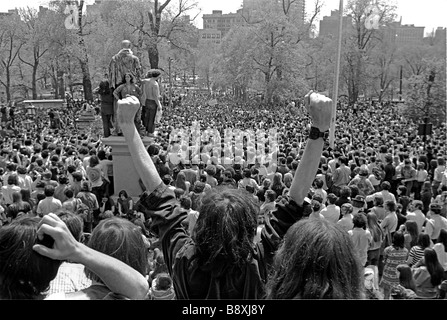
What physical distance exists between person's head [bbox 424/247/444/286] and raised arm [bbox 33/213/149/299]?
3511 mm

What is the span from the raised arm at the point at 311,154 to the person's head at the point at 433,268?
116 inches

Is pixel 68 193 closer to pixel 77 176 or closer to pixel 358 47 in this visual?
pixel 77 176

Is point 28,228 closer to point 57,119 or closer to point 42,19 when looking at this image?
point 57,119

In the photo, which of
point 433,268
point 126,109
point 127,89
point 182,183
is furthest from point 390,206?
point 127,89

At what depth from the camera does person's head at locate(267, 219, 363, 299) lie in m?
1.74

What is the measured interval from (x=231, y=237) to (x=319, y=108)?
0.70 m

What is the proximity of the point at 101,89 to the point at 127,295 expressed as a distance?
9.45 metres

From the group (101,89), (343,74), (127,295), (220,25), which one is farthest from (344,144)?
(220,25)

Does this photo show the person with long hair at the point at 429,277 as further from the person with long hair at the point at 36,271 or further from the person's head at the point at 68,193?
the person's head at the point at 68,193

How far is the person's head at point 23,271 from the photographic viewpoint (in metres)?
1.94

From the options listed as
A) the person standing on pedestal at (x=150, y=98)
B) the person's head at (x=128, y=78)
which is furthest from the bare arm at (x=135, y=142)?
the person standing on pedestal at (x=150, y=98)

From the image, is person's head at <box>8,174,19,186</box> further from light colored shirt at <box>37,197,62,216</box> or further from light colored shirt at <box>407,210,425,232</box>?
light colored shirt at <box>407,210,425,232</box>

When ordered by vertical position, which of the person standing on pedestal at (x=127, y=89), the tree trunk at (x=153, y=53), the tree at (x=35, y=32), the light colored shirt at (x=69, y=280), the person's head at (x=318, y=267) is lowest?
the light colored shirt at (x=69, y=280)

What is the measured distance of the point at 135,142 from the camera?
2416 millimetres
